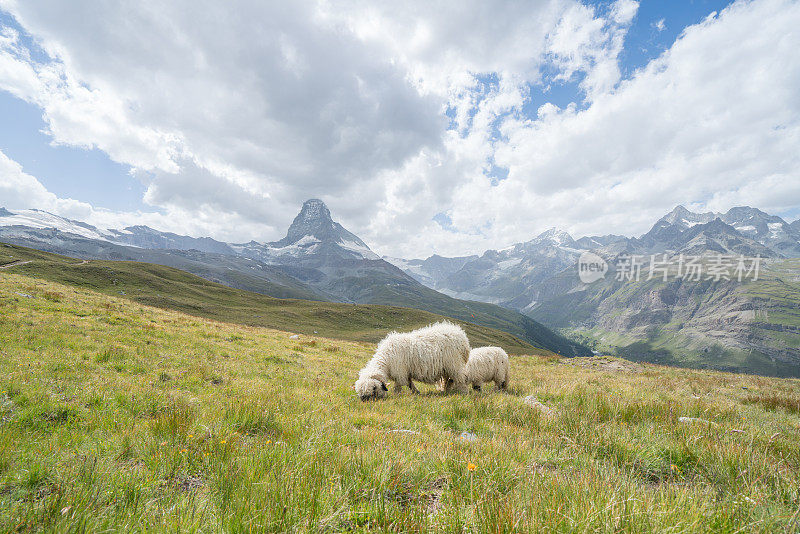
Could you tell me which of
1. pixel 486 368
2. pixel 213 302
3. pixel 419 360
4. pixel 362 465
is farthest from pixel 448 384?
pixel 213 302

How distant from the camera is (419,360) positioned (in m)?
12.4

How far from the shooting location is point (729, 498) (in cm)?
289

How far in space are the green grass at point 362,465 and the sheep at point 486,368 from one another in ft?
16.9

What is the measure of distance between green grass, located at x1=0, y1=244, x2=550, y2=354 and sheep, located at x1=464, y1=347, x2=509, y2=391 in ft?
185

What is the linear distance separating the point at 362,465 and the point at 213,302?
94.4 m

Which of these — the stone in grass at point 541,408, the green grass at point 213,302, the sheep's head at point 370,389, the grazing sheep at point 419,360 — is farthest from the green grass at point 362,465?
the green grass at point 213,302

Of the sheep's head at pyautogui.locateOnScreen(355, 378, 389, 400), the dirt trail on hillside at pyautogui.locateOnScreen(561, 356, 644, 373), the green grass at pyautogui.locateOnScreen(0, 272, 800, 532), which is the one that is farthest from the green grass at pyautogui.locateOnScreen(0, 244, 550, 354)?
the green grass at pyautogui.locateOnScreen(0, 272, 800, 532)

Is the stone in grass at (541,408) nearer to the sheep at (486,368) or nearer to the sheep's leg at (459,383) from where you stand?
the sheep's leg at (459,383)

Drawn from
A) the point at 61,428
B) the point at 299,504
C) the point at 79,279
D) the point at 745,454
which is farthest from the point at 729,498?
the point at 79,279

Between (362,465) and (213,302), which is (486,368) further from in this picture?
(213,302)

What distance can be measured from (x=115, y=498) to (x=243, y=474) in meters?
1.05

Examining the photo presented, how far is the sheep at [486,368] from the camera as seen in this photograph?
13.5 m

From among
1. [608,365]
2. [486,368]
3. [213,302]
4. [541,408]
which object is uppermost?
[541,408]

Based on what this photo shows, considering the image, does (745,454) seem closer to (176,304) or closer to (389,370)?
(389,370)
